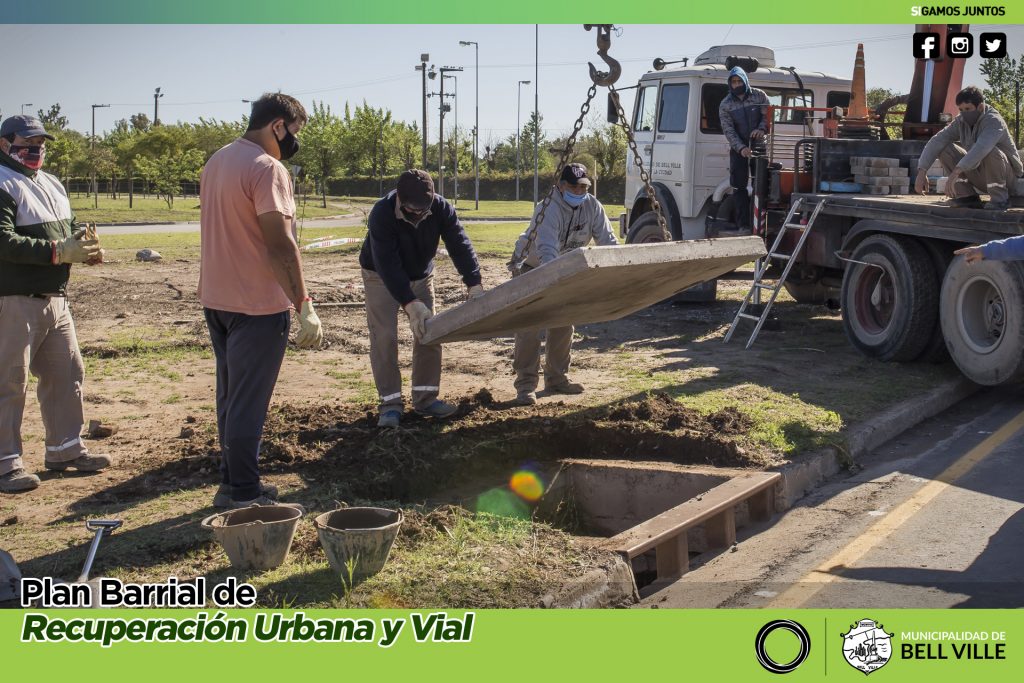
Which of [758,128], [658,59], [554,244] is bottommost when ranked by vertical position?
[554,244]

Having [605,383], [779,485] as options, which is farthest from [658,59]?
[779,485]

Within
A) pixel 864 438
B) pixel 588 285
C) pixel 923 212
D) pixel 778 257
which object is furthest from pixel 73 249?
pixel 778 257

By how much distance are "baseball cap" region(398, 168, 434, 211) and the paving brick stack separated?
661 cm

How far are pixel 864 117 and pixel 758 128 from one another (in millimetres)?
1651

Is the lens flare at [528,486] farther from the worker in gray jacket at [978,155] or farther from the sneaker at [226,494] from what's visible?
the worker in gray jacket at [978,155]

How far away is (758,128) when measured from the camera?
12727 mm

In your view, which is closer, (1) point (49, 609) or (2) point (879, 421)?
(1) point (49, 609)

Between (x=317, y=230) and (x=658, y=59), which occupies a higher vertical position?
(x=658, y=59)

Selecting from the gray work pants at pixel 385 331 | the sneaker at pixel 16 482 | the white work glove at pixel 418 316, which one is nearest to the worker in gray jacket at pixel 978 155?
the gray work pants at pixel 385 331

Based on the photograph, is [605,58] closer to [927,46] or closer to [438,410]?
[438,410]

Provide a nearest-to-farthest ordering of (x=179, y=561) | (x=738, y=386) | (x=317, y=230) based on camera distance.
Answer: (x=179, y=561) < (x=738, y=386) < (x=317, y=230)

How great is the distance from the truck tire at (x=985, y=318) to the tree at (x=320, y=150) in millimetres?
44560

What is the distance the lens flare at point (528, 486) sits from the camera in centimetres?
689

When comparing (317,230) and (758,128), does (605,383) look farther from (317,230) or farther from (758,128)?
(317,230)
